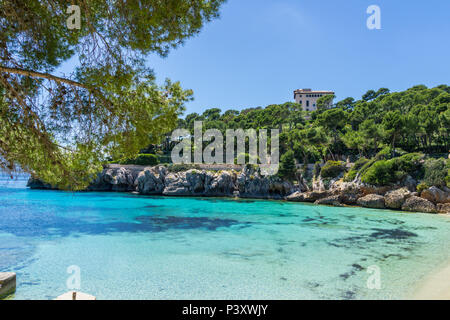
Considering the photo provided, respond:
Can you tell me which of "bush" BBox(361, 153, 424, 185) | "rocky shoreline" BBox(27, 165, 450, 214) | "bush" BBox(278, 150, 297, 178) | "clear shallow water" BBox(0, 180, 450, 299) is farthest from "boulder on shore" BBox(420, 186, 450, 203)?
"bush" BBox(278, 150, 297, 178)

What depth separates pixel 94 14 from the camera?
15.0 feet

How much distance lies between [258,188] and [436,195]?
16.7 m

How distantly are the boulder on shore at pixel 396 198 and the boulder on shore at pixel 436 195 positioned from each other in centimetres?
125

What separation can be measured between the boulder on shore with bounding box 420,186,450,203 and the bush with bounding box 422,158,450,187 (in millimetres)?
662

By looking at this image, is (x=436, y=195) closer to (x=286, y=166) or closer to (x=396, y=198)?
(x=396, y=198)

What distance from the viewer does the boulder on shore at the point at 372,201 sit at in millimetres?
22297

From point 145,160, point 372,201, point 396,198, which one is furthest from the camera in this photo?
point 145,160

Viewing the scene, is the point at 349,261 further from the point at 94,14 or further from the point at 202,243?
the point at 94,14

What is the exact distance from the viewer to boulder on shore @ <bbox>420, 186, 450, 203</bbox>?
64.3 ft

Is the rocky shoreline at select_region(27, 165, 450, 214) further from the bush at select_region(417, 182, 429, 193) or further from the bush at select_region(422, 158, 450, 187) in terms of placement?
the bush at select_region(422, 158, 450, 187)

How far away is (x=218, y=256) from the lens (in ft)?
27.6

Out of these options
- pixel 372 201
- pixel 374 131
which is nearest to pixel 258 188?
pixel 372 201
